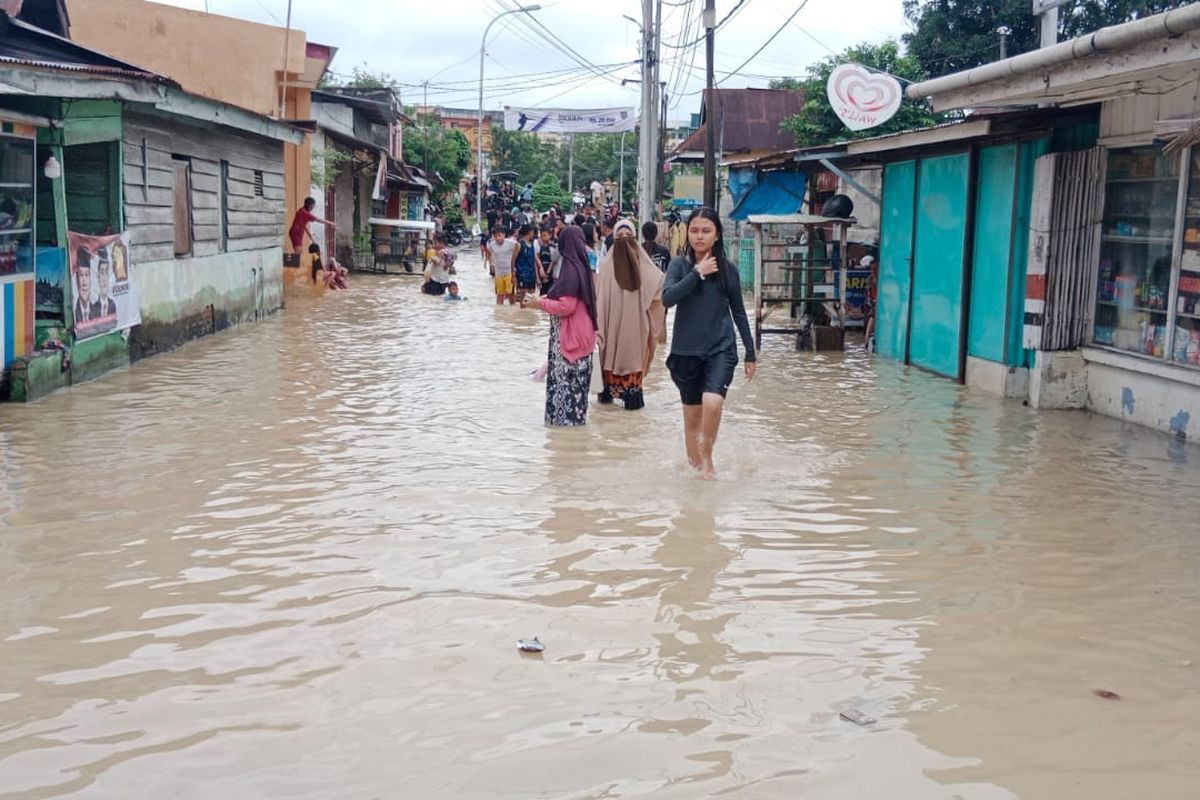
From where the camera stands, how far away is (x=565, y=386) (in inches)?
387

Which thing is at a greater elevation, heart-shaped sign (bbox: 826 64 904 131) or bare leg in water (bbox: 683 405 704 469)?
heart-shaped sign (bbox: 826 64 904 131)

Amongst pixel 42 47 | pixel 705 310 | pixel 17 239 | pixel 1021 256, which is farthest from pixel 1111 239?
pixel 42 47

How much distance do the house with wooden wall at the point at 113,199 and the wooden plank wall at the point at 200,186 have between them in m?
0.03

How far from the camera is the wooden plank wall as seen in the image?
13.6 m

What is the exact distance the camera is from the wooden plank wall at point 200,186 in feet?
44.6

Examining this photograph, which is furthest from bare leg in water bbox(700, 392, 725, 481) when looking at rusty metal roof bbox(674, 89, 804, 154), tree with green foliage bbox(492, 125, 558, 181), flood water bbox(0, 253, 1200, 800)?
tree with green foliage bbox(492, 125, 558, 181)

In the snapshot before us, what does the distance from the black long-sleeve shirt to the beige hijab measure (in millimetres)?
2587

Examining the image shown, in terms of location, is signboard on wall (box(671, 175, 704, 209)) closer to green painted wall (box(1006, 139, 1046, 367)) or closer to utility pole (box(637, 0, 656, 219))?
utility pole (box(637, 0, 656, 219))

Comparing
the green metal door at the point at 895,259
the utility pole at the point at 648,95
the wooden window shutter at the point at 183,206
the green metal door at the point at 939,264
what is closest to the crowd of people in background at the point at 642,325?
the green metal door at the point at 939,264

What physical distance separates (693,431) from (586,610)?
2.81m

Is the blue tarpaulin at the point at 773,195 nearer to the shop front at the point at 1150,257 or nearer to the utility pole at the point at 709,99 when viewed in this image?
the utility pole at the point at 709,99

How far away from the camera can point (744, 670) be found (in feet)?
15.2

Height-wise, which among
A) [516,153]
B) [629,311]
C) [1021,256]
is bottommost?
[629,311]

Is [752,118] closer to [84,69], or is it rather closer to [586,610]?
[84,69]
